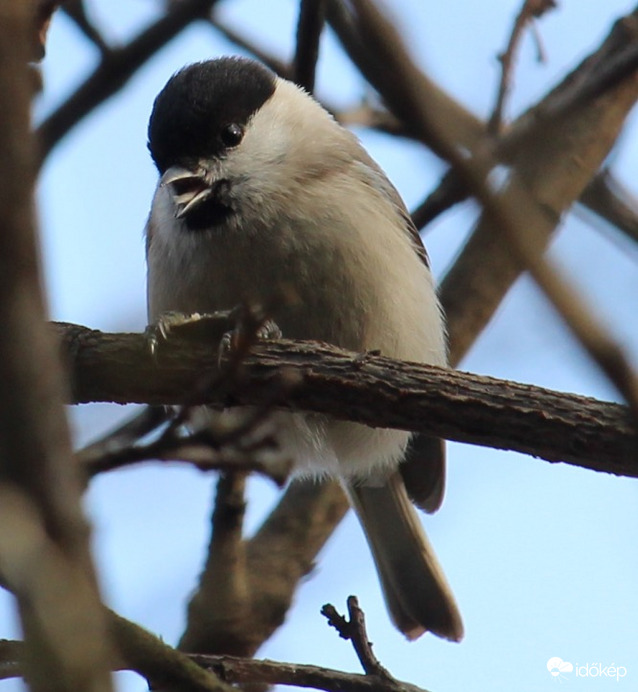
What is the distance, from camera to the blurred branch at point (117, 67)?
8.00ft

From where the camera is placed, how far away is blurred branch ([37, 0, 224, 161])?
2.44 m

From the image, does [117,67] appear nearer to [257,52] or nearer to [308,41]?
[308,41]

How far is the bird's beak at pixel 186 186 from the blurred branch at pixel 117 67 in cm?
88

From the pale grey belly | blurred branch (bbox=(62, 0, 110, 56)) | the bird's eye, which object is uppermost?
the bird's eye

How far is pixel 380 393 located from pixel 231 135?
4.62 feet

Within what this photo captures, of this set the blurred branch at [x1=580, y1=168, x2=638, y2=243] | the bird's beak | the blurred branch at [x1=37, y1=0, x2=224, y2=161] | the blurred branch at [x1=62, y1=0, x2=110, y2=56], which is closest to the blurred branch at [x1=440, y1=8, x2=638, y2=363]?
the blurred branch at [x1=580, y1=168, x2=638, y2=243]

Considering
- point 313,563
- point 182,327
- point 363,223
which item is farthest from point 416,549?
point 182,327

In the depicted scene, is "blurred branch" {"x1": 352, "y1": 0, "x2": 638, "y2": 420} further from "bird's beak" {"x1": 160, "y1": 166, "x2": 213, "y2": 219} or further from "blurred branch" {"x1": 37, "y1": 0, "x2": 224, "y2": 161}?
"bird's beak" {"x1": 160, "y1": 166, "x2": 213, "y2": 219}

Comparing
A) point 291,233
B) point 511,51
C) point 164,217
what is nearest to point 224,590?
point 291,233

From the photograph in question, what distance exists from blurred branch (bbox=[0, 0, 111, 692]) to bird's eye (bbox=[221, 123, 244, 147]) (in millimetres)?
2578

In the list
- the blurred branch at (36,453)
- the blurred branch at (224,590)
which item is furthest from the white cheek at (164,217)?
the blurred branch at (36,453)

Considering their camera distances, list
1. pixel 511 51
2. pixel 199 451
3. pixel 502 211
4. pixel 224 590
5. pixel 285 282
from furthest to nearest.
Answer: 1. pixel 511 51
2. pixel 285 282
3. pixel 224 590
4. pixel 199 451
5. pixel 502 211

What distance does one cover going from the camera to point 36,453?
3.31 ft

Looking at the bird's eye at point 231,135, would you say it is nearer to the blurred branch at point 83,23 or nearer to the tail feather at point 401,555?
the blurred branch at point 83,23
